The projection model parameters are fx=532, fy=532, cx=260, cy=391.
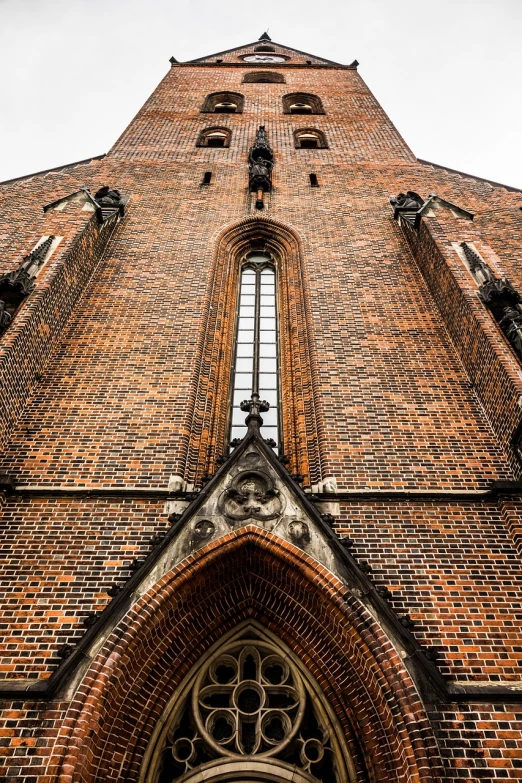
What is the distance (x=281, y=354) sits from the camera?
805 cm

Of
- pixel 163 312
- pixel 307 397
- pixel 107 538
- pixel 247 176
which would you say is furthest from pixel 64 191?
pixel 107 538

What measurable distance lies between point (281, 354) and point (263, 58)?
59.8ft

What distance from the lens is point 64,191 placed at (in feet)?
35.4

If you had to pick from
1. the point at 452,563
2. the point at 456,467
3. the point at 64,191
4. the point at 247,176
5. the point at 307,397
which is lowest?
the point at 452,563

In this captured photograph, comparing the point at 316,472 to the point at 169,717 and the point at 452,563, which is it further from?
the point at 169,717

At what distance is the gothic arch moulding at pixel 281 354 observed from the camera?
21.4 ft

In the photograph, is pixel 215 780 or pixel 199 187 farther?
pixel 199 187

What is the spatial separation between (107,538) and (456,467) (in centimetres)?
391

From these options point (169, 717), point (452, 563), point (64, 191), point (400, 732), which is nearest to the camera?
point (400, 732)

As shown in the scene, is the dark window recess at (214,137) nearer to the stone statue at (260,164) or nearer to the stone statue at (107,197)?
the stone statue at (260,164)

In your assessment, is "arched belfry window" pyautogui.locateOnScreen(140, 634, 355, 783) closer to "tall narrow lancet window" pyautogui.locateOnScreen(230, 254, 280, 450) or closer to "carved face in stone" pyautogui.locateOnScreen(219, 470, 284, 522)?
"carved face in stone" pyautogui.locateOnScreen(219, 470, 284, 522)

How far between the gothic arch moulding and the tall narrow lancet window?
15 centimetres

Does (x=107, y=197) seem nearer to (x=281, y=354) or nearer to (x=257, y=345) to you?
(x=257, y=345)

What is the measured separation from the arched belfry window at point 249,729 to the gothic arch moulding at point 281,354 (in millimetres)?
1987
